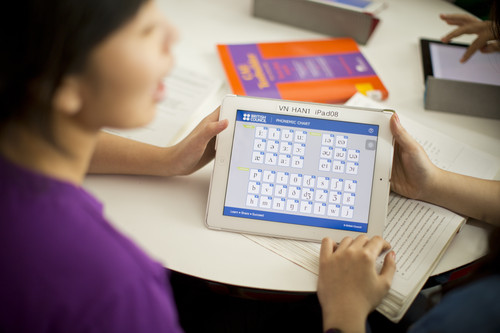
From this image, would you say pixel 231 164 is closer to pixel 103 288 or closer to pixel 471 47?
pixel 103 288

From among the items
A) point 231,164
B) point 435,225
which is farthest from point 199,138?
point 435,225

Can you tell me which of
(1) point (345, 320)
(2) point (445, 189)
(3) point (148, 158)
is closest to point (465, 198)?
(2) point (445, 189)

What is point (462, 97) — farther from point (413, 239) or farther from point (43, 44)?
point (43, 44)

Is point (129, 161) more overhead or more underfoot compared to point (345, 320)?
more overhead

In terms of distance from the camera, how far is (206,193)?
2.87 feet

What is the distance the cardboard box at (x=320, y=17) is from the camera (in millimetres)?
1228

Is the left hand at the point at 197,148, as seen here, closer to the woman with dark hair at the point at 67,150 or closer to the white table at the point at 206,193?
the white table at the point at 206,193

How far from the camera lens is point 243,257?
77cm

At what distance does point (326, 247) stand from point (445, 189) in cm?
29

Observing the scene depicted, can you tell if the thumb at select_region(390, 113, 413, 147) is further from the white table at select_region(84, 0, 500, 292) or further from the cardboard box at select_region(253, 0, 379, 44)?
the cardboard box at select_region(253, 0, 379, 44)

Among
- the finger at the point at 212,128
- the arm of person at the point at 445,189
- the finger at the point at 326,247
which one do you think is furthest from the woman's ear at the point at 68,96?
the arm of person at the point at 445,189

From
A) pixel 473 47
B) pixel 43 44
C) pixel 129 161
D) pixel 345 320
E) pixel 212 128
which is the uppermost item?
pixel 43 44

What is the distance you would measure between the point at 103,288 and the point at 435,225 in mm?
636

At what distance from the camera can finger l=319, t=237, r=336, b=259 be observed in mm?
756
